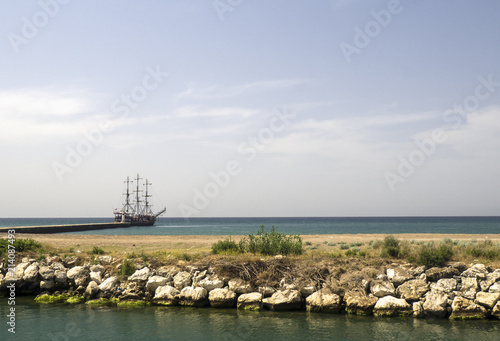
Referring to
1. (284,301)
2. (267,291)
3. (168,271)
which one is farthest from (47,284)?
(284,301)

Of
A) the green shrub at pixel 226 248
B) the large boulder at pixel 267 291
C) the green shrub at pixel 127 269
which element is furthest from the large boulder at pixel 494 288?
the green shrub at pixel 127 269

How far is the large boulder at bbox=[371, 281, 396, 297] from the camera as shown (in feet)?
56.3

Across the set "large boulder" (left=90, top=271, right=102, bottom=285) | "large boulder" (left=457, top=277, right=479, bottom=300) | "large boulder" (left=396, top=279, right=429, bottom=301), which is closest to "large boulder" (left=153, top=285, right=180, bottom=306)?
"large boulder" (left=90, top=271, right=102, bottom=285)

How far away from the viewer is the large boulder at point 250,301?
17.8 m

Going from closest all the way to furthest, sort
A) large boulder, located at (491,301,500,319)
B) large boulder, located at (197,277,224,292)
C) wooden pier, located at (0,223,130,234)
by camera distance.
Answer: large boulder, located at (491,301,500,319) → large boulder, located at (197,277,224,292) → wooden pier, located at (0,223,130,234)

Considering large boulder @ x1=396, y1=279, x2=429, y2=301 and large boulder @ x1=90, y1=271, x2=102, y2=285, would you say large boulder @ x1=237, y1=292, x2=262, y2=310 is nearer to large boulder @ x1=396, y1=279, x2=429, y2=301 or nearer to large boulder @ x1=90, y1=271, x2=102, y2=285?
large boulder @ x1=396, y1=279, x2=429, y2=301

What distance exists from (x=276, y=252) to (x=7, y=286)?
581 inches

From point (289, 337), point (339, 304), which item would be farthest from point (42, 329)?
point (339, 304)

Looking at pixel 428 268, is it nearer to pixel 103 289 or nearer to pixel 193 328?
pixel 193 328

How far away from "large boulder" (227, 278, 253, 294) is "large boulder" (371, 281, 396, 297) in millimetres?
5583

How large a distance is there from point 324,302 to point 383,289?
2623 mm

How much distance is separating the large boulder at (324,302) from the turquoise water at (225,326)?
39 centimetres

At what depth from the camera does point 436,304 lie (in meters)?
16.0

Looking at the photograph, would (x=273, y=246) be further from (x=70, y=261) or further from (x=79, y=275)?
(x=70, y=261)
